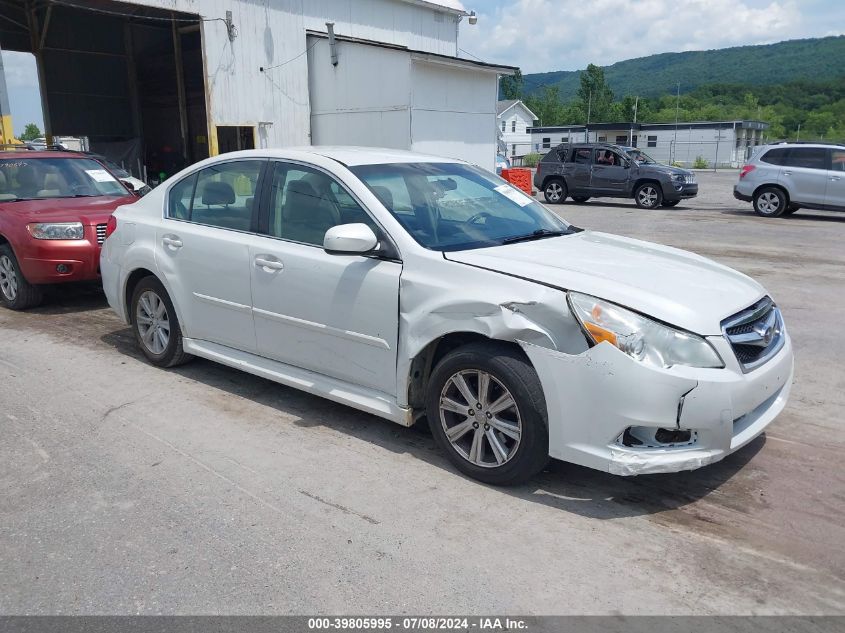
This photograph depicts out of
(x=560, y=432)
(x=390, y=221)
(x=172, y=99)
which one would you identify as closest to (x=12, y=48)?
(x=172, y=99)

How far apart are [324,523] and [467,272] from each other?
147 centimetres

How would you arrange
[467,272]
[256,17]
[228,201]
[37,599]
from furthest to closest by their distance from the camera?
[256,17] → [228,201] → [467,272] → [37,599]

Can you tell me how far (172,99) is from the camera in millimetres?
25734

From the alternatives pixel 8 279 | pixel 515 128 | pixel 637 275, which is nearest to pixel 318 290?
pixel 637 275

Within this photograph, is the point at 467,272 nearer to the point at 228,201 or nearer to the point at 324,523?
the point at 324,523

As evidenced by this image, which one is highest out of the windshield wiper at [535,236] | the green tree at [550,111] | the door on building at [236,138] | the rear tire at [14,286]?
the green tree at [550,111]

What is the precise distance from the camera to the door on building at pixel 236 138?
801 inches

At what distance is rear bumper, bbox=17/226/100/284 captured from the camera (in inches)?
297

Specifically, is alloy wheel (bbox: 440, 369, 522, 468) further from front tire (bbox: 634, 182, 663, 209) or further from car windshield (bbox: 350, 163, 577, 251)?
front tire (bbox: 634, 182, 663, 209)

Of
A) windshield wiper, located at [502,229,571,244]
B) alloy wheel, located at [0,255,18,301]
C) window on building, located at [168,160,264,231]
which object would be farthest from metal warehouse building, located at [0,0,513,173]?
windshield wiper, located at [502,229,571,244]

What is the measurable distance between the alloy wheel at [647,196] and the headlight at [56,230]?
643 inches

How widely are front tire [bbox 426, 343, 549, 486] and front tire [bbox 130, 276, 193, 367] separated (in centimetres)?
252

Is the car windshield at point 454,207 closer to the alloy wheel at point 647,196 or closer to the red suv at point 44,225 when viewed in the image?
the red suv at point 44,225

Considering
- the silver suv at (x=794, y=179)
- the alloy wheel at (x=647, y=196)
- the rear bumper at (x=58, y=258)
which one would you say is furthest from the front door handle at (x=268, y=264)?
the alloy wheel at (x=647, y=196)
